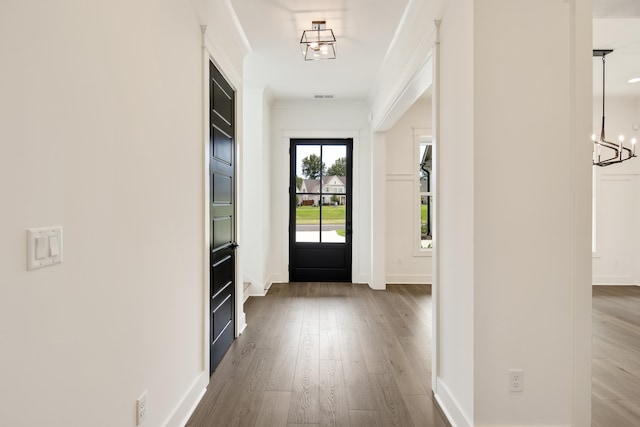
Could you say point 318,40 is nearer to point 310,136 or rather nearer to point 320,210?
point 310,136

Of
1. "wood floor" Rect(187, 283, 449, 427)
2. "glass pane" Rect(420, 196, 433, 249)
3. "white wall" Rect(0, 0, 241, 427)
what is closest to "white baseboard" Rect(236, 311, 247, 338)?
"wood floor" Rect(187, 283, 449, 427)

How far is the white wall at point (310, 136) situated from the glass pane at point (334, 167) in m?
0.18

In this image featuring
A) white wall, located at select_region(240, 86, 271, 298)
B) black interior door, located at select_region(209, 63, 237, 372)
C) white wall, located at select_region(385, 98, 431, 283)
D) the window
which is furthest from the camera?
the window

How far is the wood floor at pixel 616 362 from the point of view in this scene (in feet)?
6.90

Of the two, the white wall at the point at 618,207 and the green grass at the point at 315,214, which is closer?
the white wall at the point at 618,207

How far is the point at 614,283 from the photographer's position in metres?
5.51

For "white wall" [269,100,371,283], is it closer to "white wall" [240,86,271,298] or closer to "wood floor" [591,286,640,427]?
"white wall" [240,86,271,298]

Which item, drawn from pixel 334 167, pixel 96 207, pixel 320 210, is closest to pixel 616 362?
pixel 96 207

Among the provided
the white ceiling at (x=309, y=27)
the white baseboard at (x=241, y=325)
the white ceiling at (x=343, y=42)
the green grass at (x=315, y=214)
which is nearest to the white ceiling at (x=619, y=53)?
the white ceiling at (x=343, y=42)

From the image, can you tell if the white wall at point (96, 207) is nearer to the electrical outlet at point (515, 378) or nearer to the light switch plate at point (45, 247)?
the light switch plate at point (45, 247)

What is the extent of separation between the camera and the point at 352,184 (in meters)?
5.61

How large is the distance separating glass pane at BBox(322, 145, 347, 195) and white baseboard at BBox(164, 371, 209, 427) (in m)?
3.69

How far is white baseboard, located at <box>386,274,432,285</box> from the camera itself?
18.5 feet

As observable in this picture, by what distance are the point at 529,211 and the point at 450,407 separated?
3.91 feet
